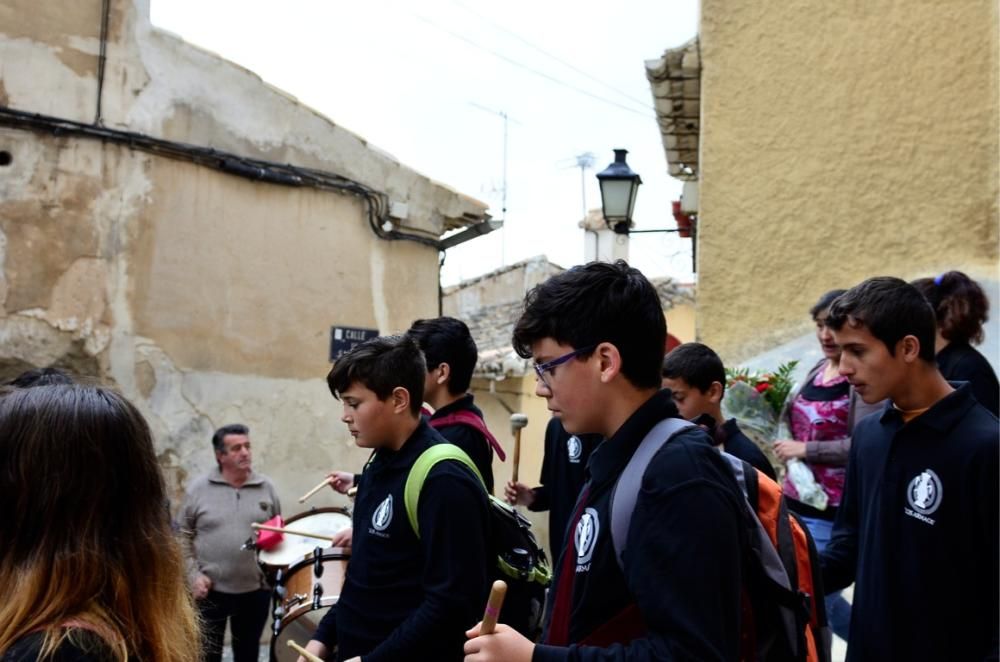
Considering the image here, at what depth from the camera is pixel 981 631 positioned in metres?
2.66

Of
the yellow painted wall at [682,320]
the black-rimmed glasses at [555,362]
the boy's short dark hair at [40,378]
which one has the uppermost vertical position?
the yellow painted wall at [682,320]

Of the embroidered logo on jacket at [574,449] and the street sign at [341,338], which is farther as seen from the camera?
the street sign at [341,338]

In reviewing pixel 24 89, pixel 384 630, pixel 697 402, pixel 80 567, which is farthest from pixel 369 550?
pixel 24 89

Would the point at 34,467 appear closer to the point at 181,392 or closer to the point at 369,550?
the point at 369,550

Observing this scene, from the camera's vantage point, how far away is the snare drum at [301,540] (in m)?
5.25

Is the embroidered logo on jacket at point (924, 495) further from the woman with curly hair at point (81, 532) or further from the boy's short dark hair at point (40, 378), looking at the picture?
the boy's short dark hair at point (40, 378)

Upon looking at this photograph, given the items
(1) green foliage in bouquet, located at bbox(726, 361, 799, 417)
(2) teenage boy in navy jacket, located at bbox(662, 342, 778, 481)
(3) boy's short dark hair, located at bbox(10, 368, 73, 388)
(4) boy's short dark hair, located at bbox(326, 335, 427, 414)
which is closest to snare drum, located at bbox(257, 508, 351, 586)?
(4) boy's short dark hair, located at bbox(326, 335, 427, 414)

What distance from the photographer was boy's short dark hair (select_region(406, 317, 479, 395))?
14.3ft

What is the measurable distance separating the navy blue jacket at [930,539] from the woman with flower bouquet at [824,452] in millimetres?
1245

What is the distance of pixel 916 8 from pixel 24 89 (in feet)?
23.4

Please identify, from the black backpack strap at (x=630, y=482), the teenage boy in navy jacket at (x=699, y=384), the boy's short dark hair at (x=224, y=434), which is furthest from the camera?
the boy's short dark hair at (x=224, y=434)

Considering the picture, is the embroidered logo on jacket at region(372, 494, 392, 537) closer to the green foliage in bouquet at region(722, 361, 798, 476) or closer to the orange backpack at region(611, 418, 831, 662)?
the orange backpack at region(611, 418, 831, 662)

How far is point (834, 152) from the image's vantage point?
7348mm

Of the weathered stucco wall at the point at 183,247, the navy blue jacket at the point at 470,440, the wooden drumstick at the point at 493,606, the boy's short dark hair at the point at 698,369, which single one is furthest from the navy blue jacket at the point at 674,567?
the weathered stucco wall at the point at 183,247
